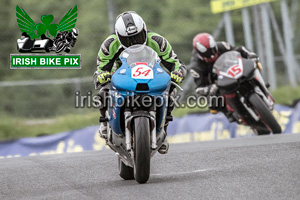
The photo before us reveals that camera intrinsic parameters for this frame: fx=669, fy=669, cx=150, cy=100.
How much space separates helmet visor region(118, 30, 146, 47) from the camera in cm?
674

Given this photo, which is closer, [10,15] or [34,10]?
[34,10]

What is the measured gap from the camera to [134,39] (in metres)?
6.75

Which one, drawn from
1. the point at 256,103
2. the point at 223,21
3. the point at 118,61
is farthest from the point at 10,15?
the point at 118,61

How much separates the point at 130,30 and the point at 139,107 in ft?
3.44

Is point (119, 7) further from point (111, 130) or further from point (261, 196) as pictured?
point (261, 196)

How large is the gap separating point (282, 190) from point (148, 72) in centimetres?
173

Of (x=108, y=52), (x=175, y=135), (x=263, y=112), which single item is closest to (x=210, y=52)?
(x=175, y=135)

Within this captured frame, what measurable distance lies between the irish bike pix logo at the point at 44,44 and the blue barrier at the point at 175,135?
11.0 ft

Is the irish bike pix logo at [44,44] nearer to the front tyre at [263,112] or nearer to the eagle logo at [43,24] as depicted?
the eagle logo at [43,24]

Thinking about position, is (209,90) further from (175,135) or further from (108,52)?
(108,52)

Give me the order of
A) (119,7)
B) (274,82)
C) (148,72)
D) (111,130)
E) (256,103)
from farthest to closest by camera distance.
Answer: (119,7) < (274,82) < (256,103) < (111,130) < (148,72)

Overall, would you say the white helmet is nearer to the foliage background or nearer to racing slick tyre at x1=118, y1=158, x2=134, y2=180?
racing slick tyre at x1=118, y1=158, x2=134, y2=180

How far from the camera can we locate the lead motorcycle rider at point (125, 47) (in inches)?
261

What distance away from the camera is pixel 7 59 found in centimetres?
1579
